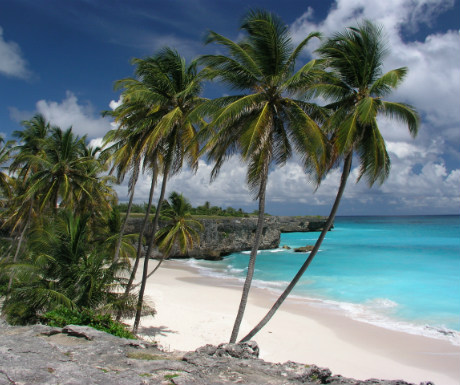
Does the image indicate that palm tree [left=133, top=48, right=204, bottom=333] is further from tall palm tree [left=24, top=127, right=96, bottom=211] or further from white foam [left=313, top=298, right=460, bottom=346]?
white foam [left=313, top=298, right=460, bottom=346]

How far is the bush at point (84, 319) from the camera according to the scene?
8.66 m

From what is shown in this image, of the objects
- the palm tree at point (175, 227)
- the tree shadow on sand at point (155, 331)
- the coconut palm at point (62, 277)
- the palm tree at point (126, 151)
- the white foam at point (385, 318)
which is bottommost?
the tree shadow on sand at point (155, 331)

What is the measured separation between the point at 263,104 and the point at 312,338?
10362 mm

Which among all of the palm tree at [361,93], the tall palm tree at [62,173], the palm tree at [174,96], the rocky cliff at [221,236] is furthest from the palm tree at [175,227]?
the rocky cliff at [221,236]

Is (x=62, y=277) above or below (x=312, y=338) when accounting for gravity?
above

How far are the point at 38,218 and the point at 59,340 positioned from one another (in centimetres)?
1441

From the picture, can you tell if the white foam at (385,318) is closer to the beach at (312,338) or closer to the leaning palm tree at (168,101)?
the beach at (312,338)

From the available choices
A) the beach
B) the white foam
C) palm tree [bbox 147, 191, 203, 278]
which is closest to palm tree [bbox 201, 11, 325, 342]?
the beach

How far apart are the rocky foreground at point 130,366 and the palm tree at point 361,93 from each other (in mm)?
2825

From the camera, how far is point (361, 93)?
28.5 feet

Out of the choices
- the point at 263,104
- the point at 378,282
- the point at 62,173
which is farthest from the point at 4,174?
the point at 378,282

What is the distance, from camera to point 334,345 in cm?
1351

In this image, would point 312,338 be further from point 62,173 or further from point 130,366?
point 62,173

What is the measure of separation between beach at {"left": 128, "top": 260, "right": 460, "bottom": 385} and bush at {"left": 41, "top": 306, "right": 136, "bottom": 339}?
190cm
